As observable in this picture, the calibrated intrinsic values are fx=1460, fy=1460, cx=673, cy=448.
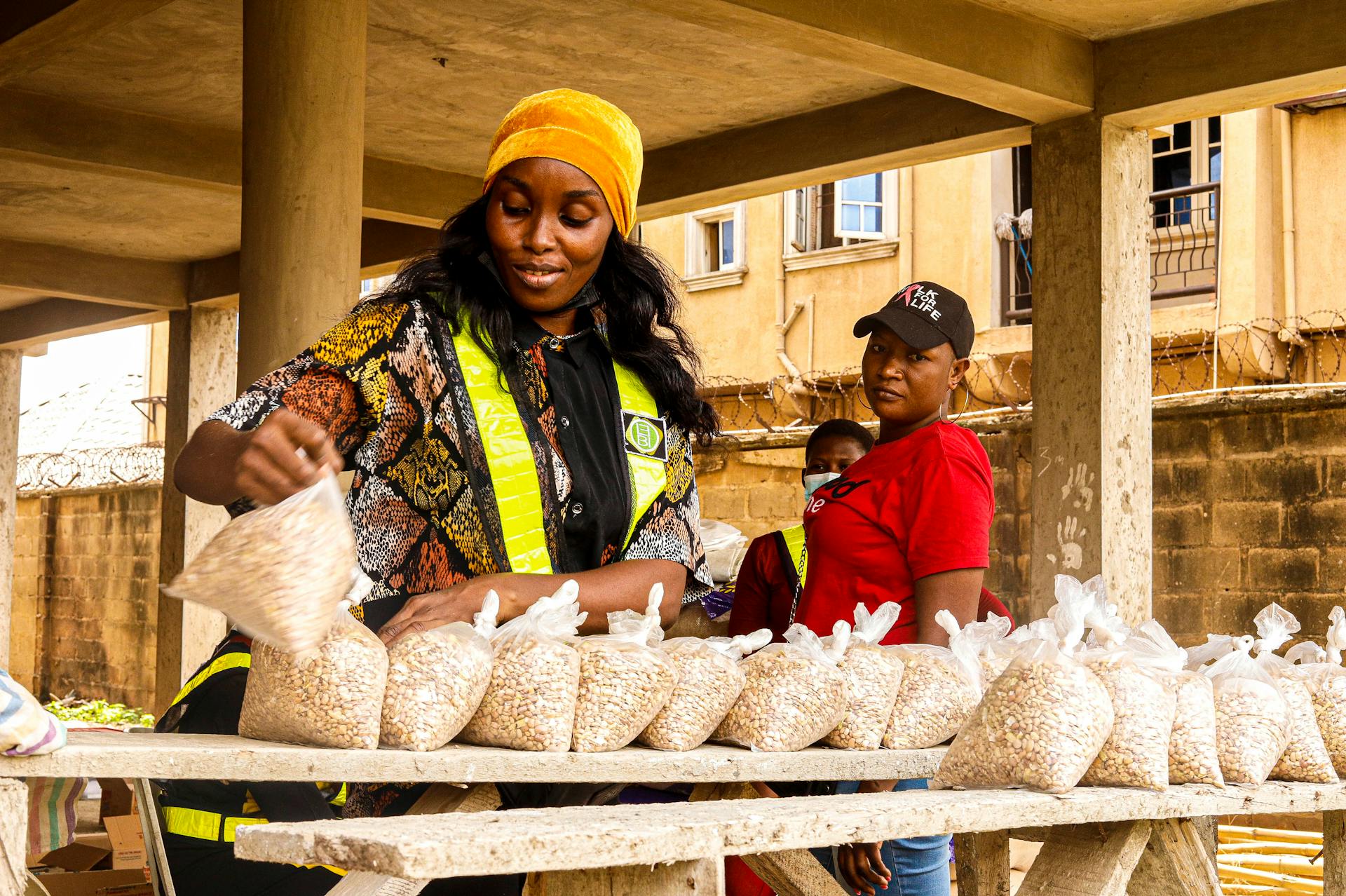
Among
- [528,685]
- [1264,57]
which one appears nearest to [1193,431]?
[1264,57]

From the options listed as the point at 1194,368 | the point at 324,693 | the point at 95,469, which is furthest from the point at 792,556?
the point at 95,469

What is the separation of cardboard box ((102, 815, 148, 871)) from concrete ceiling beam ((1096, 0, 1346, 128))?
4.35 meters

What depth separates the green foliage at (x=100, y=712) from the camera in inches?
444

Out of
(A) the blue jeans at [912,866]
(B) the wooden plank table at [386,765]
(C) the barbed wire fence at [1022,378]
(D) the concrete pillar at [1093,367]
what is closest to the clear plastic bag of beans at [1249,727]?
(B) the wooden plank table at [386,765]

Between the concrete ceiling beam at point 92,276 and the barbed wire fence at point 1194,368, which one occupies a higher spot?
the concrete ceiling beam at point 92,276

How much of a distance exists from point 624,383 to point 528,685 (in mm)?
677

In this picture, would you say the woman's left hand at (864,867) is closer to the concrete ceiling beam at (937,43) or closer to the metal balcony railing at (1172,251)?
the concrete ceiling beam at (937,43)

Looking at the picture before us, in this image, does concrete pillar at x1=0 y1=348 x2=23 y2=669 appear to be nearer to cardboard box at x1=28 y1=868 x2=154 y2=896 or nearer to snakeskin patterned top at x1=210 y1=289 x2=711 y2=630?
cardboard box at x1=28 y1=868 x2=154 y2=896

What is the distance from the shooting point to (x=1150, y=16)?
18.1 ft

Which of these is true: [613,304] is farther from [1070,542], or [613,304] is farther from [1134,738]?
[1070,542]

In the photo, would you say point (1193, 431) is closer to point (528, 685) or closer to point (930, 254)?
point (930, 254)

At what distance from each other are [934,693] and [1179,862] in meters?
0.43

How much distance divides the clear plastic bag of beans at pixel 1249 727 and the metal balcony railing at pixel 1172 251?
9935 mm

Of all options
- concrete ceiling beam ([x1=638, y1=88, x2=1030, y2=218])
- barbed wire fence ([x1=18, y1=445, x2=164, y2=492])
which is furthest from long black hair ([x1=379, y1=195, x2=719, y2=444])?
barbed wire fence ([x1=18, y1=445, x2=164, y2=492])
